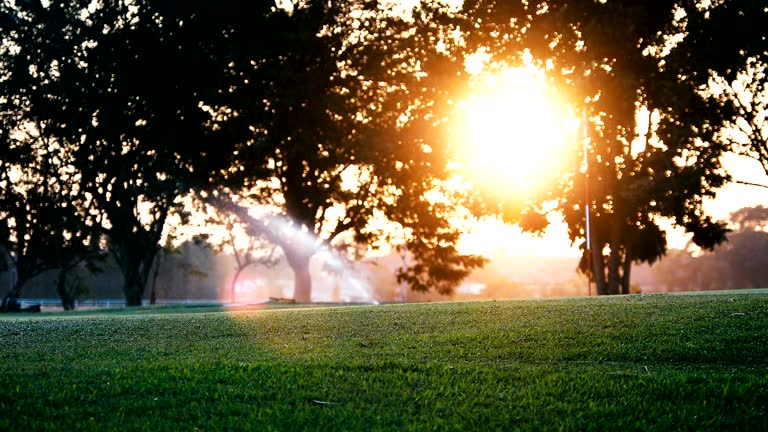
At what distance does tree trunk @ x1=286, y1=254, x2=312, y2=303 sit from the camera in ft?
118

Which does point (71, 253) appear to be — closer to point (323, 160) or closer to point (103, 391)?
point (323, 160)

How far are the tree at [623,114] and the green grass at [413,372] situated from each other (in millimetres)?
17426

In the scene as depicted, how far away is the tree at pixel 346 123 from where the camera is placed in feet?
103

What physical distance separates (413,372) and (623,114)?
2383 cm

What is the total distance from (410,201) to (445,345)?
22.7 meters

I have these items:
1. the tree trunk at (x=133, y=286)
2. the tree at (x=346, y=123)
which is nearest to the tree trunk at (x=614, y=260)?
the tree at (x=346, y=123)

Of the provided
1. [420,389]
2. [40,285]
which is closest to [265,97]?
[420,389]

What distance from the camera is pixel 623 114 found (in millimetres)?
30422

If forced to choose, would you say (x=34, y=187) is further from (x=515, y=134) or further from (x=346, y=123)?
(x=515, y=134)

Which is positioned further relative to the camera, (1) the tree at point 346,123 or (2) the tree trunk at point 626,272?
(2) the tree trunk at point 626,272

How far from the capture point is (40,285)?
3319 inches

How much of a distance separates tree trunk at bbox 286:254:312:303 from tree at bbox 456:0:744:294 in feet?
34.9

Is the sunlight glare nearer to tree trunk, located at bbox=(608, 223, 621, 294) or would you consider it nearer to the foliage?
tree trunk, located at bbox=(608, 223, 621, 294)

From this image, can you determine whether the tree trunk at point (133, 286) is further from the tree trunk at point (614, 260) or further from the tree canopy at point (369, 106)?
the tree trunk at point (614, 260)
